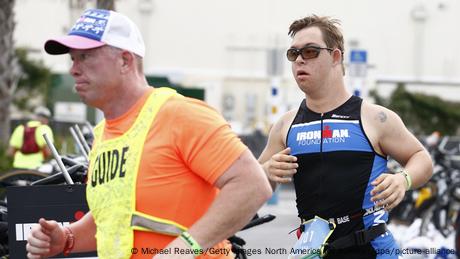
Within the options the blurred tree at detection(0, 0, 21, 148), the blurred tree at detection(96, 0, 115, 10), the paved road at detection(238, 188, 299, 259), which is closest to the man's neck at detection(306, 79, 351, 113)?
the paved road at detection(238, 188, 299, 259)

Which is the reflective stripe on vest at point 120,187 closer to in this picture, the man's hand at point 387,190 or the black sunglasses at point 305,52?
the man's hand at point 387,190

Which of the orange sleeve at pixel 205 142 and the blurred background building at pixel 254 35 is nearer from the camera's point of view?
the orange sleeve at pixel 205 142

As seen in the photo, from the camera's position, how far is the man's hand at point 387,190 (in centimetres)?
518

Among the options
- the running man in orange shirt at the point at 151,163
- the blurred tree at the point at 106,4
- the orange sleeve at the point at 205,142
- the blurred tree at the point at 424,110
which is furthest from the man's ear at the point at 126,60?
the blurred tree at the point at 424,110

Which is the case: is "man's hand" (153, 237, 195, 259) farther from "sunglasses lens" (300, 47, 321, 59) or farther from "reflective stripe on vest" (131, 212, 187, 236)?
"sunglasses lens" (300, 47, 321, 59)

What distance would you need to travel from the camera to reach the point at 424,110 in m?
51.3

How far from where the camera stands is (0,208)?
273 inches

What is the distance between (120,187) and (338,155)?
66.7 inches

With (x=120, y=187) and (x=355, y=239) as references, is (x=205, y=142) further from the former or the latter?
(x=355, y=239)

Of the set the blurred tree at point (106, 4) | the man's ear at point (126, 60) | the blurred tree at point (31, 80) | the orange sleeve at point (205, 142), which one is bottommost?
the blurred tree at point (31, 80)

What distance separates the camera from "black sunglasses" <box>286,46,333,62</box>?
5750mm

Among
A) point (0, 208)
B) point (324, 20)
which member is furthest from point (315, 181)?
point (0, 208)

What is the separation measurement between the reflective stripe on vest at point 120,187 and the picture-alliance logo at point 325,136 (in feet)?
4.86

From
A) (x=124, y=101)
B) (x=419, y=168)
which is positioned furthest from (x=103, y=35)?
(x=419, y=168)
